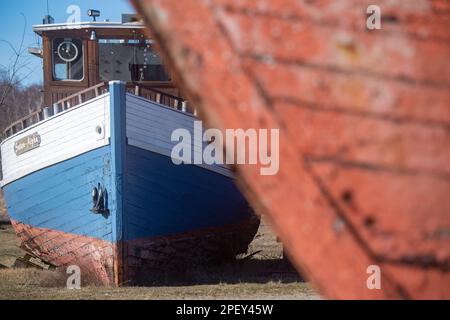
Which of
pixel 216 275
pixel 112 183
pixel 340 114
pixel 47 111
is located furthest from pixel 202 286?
pixel 340 114

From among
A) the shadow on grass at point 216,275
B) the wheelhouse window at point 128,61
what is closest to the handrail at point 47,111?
the wheelhouse window at point 128,61

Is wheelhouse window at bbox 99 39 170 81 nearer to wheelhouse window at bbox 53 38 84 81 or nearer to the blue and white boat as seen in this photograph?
the blue and white boat

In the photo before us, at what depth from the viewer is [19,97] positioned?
4084 cm

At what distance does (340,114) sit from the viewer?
84 centimetres

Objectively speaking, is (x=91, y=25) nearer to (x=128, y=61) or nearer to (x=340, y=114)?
(x=128, y=61)

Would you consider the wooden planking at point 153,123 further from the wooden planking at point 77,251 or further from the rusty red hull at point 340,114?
the rusty red hull at point 340,114

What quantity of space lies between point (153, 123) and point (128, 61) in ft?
6.04

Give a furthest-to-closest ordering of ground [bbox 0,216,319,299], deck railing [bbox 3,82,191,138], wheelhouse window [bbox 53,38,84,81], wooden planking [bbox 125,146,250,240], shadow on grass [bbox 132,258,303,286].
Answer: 1. wheelhouse window [bbox 53,38,84,81]
2. shadow on grass [bbox 132,258,303,286]
3. deck railing [bbox 3,82,191,138]
4. wooden planking [bbox 125,146,250,240]
5. ground [bbox 0,216,319,299]

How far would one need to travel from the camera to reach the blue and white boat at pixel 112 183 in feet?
25.9

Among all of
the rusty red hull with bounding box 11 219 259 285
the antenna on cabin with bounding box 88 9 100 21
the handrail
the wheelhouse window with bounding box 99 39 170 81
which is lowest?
the rusty red hull with bounding box 11 219 259 285

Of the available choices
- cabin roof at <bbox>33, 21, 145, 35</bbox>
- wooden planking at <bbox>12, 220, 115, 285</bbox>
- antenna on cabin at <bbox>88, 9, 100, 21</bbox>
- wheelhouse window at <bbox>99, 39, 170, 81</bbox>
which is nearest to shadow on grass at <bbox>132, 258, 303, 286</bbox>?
wooden planking at <bbox>12, 220, 115, 285</bbox>

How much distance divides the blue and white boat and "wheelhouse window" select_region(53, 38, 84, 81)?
25 millimetres

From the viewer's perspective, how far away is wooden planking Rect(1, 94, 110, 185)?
7.93m

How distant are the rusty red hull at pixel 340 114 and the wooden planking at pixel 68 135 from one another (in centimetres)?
711
